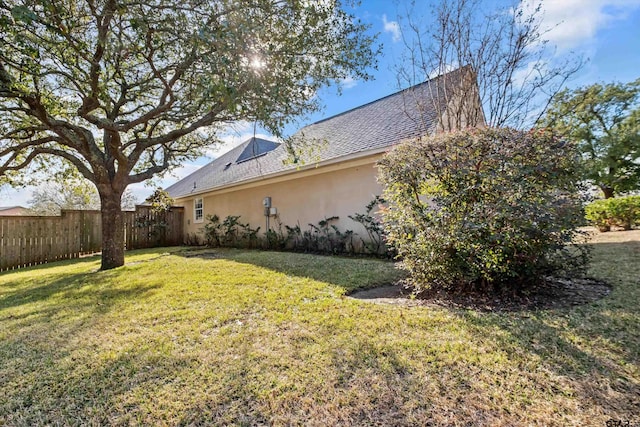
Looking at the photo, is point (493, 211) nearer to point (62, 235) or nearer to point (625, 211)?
point (625, 211)

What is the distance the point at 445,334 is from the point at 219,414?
Answer: 2034 millimetres

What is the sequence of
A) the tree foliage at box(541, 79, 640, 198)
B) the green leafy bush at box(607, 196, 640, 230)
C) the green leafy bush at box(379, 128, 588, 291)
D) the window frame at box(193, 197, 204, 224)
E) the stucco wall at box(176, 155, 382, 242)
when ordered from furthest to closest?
the tree foliage at box(541, 79, 640, 198)
the window frame at box(193, 197, 204, 224)
the green leafy bush at box(607, 196, 640, 230)
the stucco wall at box(176, 155, 382, 242)
the green leafy bush at box(379, 128, 588, 291)

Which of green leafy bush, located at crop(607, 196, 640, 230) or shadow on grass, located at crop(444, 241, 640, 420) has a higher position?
green leafy bush, located at crop(607, 196, 640, 230)

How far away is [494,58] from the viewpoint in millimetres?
6441

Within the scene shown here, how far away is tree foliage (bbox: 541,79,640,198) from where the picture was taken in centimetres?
2072

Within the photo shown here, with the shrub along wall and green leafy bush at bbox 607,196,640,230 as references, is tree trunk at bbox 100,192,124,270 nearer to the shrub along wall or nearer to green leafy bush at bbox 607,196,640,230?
the shrub along wall

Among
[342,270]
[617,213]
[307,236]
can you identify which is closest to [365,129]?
[307,236]

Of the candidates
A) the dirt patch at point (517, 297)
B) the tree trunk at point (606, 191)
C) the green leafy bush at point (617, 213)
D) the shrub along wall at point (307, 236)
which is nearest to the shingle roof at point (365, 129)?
the shrub along wall at point (307, 236)

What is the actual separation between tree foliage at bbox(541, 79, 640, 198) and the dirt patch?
72.6ft

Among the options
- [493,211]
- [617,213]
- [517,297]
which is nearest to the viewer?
[493,211]

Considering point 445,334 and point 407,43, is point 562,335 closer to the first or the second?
point 445,334

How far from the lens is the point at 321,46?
5.80 m

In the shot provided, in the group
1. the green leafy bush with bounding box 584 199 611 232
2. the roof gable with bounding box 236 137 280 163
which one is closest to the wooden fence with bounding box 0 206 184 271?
the roof gable with bounding box 236 137 280 163

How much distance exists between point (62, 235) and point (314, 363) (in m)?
12.0
